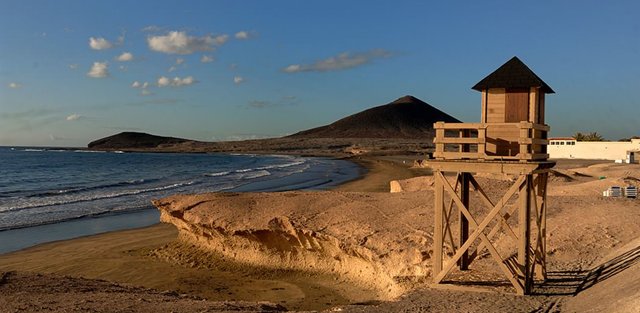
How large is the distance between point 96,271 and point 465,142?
514 inches

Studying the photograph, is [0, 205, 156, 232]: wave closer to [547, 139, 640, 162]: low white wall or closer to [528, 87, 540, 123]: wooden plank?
[528, 87, 540, 123]: wooden plank

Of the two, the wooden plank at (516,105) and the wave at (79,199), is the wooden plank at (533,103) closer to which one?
the wooden plank at (516,105)

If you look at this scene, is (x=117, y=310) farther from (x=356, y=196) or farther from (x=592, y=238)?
(x=592, y=238)

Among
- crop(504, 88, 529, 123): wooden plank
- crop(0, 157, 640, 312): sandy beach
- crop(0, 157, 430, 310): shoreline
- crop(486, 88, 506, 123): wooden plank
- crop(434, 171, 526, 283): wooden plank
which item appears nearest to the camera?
crop(0, 157, 640, 312): sandy beach

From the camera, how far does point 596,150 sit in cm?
6500

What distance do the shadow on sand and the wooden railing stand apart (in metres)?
2.83

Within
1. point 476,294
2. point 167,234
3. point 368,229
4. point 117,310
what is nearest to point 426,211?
point 368,229

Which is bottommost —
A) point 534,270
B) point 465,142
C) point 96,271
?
point 96,271

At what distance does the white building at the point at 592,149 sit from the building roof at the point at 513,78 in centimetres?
5516

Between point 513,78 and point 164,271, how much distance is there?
12389 millimetres

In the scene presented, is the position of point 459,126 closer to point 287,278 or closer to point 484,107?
point 484,107

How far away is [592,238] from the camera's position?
48.4 ft

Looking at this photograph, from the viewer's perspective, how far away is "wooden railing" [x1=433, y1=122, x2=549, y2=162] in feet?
35.8

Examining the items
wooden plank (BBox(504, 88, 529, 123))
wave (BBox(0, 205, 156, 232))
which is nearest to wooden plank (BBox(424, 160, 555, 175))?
wooden plank (BBox(504, 88, 529, 123))
